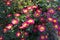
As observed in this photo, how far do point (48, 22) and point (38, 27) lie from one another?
0.15 meters

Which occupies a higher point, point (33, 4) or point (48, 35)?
point (33, 4)

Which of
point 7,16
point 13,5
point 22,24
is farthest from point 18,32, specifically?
point 13,5

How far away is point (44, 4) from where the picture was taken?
3.15 m

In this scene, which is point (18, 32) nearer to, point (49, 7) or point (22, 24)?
point (22, 24)

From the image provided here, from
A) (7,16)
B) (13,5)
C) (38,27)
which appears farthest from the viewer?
(13,5)

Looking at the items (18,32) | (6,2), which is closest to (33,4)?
(6,2)

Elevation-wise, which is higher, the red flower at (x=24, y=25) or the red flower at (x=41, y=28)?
the red flower at (x=24, y=25)

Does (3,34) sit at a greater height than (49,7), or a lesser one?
lesser

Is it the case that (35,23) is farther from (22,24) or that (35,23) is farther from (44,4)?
(44,4)

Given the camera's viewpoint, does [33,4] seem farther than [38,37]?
Yes

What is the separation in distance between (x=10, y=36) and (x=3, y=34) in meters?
0.12

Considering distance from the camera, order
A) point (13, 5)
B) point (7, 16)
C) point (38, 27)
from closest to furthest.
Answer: point (38, 27), point (7, 16), point (13, 5)

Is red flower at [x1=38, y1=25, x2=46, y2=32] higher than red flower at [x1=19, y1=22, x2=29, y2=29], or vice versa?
red flower at [x1=19, y1=22, x2=29, y2=29]

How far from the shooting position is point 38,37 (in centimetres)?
288
